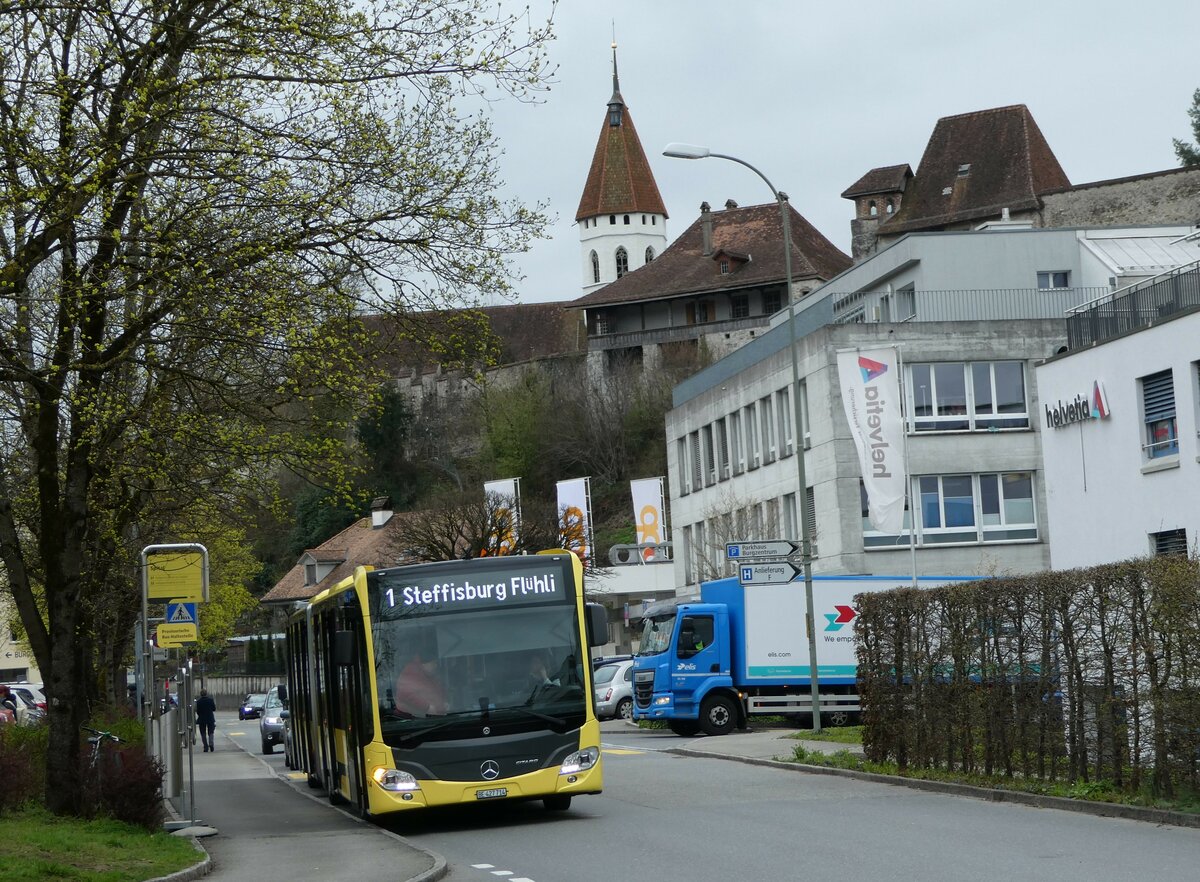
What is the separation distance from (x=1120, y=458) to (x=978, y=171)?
56091 millimetres

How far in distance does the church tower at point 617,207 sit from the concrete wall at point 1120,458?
342 ft

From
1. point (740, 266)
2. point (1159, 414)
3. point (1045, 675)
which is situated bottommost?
point (1045, 675)

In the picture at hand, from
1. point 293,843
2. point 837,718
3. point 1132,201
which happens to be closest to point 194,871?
point 293,843

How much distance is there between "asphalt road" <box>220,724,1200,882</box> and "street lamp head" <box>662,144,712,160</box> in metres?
12.6

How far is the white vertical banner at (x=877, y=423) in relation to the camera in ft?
131

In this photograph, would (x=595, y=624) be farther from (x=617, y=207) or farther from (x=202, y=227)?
(x=617, y=207)

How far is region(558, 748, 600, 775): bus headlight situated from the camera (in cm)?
1711

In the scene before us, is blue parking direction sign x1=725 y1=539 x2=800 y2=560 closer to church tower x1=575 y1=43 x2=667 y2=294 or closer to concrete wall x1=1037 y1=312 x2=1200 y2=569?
concrete wall x1=1037 y1=312 x2=1200 y2=569

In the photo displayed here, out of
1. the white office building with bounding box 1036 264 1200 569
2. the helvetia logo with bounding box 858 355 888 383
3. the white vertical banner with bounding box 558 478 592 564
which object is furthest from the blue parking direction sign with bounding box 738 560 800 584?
the white vertical banner with bounding box 558 478 592 564

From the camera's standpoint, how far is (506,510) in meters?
66.8

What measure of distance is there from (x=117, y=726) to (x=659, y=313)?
79678 millimetres

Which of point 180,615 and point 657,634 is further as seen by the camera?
point 657,634

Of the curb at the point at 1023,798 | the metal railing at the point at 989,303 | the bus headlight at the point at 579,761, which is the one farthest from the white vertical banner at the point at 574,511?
the bus headlight at the point at 579,761

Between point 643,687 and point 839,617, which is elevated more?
point 839,617
